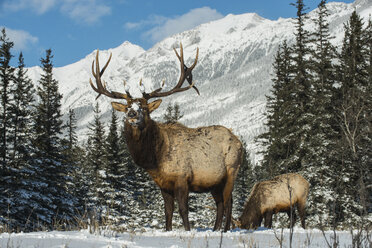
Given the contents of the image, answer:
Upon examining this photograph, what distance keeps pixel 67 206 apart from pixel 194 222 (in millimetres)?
8828

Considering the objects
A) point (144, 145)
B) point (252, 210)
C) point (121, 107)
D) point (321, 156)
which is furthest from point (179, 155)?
point (321, 156)

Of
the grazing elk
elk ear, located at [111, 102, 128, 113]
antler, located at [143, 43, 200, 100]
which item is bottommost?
the grazing elk

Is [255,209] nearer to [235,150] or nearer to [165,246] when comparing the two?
[235,150]

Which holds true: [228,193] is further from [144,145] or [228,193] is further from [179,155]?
[144,145]

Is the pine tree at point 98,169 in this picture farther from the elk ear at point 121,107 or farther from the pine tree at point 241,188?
the elk ear at point 121,107

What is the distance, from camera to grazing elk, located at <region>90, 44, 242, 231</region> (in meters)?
8.00

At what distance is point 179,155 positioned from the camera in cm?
828

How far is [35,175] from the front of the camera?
23656mm

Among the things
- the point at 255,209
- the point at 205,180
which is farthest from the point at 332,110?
the point at 205,180

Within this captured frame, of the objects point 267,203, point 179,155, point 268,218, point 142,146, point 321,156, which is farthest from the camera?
point 321,156

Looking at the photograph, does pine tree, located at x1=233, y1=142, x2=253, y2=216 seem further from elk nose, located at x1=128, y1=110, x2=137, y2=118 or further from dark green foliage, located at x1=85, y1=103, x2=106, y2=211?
elk nose, located at x1=128, y1=110, x2=137, y2=118

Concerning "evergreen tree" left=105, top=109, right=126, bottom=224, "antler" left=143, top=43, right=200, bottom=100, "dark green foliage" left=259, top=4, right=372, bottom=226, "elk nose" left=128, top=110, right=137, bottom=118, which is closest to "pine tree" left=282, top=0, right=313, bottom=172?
"dark green foliage" left=259, top=4, right=372, bottom=226

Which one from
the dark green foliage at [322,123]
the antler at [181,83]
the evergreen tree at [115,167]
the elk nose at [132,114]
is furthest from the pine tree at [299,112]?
the elk nose at [132,114]

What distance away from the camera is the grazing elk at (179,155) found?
7996 millimetres
